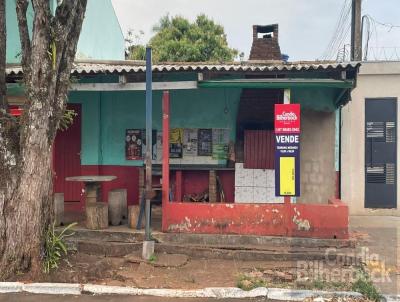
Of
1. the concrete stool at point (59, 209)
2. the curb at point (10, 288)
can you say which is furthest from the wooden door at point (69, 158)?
the curb at point (10, 288)

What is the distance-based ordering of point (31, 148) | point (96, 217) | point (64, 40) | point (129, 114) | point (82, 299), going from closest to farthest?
point (82, 299), point (31, 148), point (64, 40), point (96, 217), point (129, 114)

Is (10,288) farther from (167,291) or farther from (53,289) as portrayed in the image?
(167,291)

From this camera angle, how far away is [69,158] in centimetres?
989

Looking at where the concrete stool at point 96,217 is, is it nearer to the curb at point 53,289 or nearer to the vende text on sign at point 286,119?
the curb at point 53,289

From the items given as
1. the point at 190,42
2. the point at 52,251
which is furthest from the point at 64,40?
the point at 190,42

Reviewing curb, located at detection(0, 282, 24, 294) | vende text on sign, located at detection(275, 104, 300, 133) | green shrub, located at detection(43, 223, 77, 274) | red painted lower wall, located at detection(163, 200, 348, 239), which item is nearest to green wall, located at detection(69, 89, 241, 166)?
vende text on sign, located at detection(275, 104, 300, 133)

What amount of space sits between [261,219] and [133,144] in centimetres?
355

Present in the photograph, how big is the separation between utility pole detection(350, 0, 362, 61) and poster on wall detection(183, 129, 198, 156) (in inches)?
214

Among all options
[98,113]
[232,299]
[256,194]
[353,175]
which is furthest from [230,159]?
[232,299]

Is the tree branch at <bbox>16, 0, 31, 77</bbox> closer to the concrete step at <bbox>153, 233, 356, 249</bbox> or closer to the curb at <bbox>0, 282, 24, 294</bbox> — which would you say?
the curb at <bbox>0, 282, 24, 294</bbox>

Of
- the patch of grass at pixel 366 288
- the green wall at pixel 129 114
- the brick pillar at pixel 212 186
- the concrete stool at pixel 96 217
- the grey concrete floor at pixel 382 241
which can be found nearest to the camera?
the patch of grass at pixel 366 288

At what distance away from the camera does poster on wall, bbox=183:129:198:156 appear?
9578 mm

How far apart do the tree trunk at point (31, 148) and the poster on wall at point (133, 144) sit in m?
3.65

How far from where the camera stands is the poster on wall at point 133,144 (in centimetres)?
966
